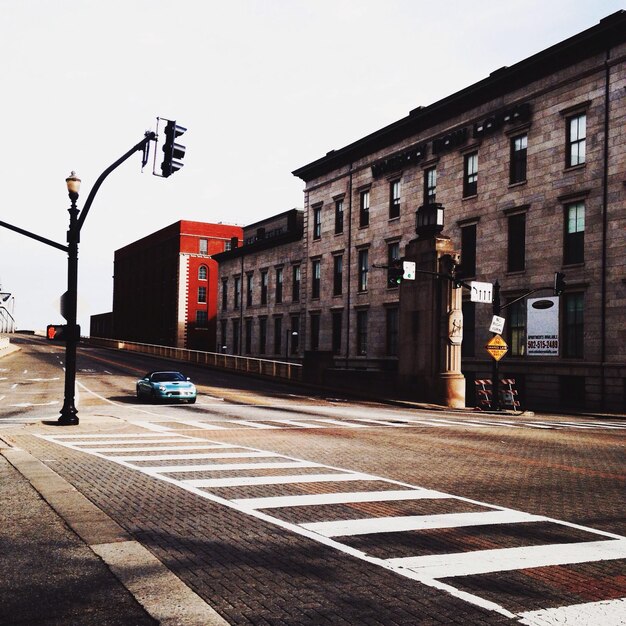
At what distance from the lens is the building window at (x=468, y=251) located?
41594 millimetres

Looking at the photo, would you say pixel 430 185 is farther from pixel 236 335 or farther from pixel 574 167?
pixel 236 335

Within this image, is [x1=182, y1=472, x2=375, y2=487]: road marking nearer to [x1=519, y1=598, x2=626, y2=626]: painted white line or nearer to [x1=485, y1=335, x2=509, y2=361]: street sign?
[x1=519, y1=598, x2=626, y2=626]: painted white line

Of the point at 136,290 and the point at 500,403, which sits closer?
the point at 500,403

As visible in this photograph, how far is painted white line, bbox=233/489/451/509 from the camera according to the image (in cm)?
953

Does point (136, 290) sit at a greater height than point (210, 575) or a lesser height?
greater

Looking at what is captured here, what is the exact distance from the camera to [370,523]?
841cm

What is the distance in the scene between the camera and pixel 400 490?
10.6 m

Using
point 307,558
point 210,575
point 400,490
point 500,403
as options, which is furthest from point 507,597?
point 500,403

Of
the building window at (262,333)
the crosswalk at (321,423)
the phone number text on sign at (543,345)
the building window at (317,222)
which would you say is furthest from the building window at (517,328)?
the building window at (262,333)

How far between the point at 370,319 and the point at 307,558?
143ft

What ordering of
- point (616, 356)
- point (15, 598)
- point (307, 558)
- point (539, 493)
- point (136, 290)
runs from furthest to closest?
point (136, 290) → point (616, 356) → point (539, 493) → point (307, 558) → point (15, 598)

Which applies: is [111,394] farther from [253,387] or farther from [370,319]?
[370,319]

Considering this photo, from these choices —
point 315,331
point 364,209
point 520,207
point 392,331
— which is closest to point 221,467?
point 520,207

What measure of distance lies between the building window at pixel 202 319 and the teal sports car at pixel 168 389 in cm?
6230
